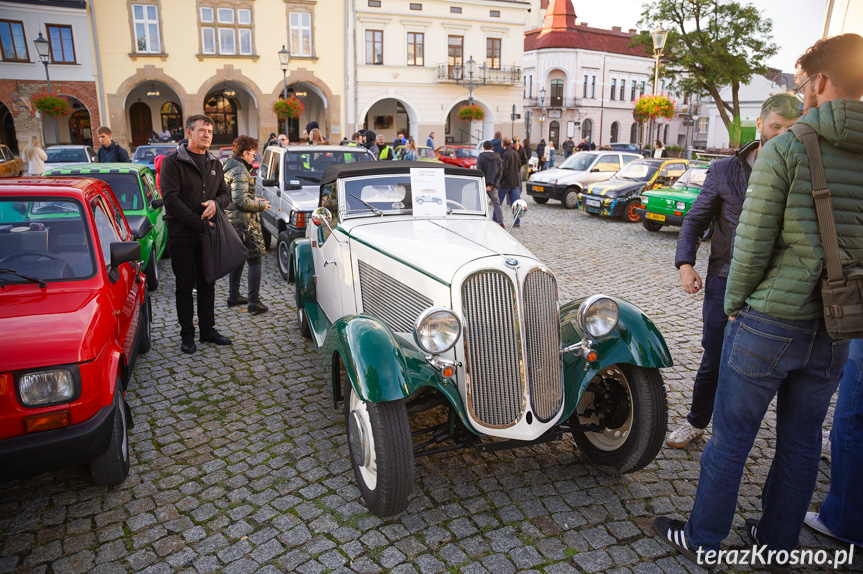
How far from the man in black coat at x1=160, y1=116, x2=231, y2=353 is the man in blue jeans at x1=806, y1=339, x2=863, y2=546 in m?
5.05

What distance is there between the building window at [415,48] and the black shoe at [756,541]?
34.9 m

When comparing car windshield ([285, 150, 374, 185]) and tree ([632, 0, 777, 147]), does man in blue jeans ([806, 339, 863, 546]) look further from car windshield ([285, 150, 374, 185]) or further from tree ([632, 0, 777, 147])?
tree ([632, 0, 777, 147])

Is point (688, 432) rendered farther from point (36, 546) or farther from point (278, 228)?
point (278, 228)

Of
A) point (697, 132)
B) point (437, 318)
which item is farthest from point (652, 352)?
point (697, 132)

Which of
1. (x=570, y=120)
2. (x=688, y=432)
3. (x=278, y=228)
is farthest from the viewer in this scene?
(x=570, y=120)

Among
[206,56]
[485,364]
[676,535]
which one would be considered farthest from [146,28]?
[676,535]

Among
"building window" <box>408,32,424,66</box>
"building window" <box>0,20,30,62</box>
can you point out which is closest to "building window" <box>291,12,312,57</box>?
"building window" <box>408,32,424,66</box>

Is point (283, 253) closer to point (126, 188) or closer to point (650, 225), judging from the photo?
point (126, 188)

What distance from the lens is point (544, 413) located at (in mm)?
3369

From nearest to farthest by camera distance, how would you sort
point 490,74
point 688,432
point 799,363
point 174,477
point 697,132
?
1. point 799,363
2. point 174,477
3. point 688,432
4. point 490,74
5. point 697,132

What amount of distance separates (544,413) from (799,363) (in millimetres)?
1324

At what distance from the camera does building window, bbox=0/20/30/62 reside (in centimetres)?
2747

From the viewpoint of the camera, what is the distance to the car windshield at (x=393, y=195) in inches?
192

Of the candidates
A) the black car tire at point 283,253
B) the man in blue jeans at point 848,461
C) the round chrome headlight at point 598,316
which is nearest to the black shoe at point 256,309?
the black car tire at point 283,253
